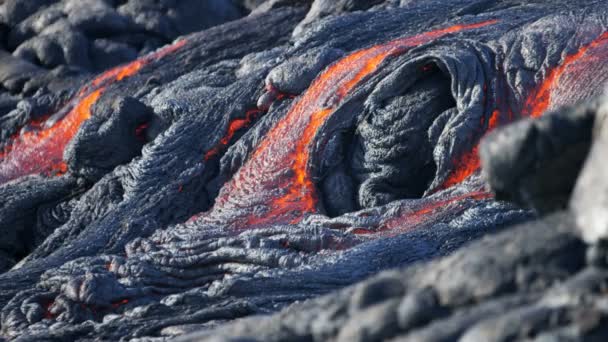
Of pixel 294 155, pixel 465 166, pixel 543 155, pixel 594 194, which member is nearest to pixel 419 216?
pixel 465 166

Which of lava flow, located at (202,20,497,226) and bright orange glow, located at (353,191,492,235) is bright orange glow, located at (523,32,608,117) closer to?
bright orange glow, located at (353,191,492,235)

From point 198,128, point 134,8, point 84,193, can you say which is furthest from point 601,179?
point 134,8

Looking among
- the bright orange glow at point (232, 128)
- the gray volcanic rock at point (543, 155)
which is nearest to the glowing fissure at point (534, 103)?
the bright orange glow at point (232, 128)

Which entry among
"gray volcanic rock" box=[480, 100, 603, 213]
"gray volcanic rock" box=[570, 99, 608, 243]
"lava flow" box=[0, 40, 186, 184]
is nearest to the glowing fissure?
"lava flow" box=[0, 40, 186, 184]

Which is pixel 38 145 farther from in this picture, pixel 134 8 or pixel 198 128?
pixel 134 8

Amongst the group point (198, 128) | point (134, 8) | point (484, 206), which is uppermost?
point (134, 8)
